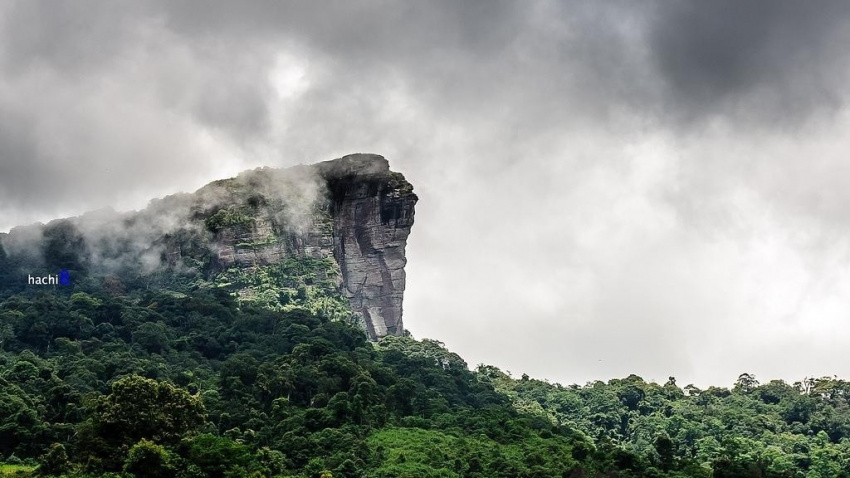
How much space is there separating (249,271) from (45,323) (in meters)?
25.1

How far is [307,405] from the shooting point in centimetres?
7988

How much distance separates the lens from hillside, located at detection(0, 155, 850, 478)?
203 ft

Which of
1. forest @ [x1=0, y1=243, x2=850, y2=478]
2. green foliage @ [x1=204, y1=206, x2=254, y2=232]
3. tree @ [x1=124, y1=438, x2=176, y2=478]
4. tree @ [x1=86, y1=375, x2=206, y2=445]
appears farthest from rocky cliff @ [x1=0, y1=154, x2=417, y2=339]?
tree @ [x1=124, y1=438, x2=176, y2=478]

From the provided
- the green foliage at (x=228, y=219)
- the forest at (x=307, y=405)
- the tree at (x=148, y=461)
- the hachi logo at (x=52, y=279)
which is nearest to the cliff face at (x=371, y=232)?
the forest at (x=307, y=405)

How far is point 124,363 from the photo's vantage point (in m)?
84.6

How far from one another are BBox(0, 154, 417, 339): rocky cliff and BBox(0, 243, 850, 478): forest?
105 cm

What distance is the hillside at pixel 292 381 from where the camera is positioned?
61.9 m

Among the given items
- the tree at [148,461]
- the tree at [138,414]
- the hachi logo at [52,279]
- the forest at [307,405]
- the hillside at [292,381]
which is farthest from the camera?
the hachi logo at [52,279]

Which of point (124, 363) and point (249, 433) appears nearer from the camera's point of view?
point (249, 433)

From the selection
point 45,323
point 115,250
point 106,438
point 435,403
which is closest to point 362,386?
point 435,403

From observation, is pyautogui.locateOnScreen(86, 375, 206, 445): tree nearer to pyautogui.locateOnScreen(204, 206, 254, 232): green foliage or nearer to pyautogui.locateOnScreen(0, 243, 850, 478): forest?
pyautogui.locateOnScreen(0, 243, 850, 478): forest

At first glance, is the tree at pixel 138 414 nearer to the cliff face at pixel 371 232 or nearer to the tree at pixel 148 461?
the tree at pixel 148 461

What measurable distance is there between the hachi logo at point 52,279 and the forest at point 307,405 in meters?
1.15

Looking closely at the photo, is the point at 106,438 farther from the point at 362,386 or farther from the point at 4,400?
the point at 362,386
